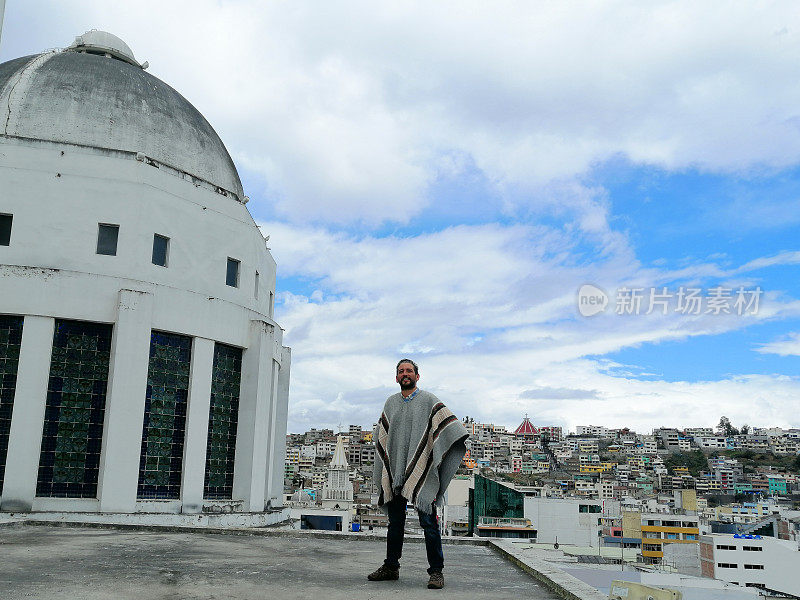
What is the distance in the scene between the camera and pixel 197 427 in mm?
21609

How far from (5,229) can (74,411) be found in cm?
596

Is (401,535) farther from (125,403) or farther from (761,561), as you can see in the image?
(761,561)

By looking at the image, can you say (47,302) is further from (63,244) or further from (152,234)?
(152,234)

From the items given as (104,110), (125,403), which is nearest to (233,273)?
(125,403)

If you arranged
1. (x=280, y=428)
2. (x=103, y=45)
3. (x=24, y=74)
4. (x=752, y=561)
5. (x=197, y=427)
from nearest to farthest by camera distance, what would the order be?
(x=197, y=427) → (x=24, y=74) → (x=103, y=45) → (x=280, y=428) → (x=752, y=561)

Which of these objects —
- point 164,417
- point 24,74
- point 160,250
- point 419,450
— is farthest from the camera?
point 24,74

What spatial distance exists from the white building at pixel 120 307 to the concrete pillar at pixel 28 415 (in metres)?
0.04

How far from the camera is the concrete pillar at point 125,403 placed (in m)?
19.2

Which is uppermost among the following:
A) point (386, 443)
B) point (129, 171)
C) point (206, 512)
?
point (129, 171)

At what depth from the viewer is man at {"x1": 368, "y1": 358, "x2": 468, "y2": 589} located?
21.9 feet

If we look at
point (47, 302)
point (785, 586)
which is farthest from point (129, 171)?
point (785, 586)

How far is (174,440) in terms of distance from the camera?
21.3 metres

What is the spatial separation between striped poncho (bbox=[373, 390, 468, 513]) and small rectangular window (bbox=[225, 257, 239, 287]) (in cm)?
1848

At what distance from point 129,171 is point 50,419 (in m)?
7.97
